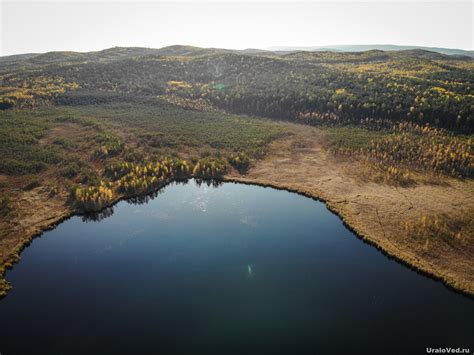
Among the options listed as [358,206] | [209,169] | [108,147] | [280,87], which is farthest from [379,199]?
[280,87]

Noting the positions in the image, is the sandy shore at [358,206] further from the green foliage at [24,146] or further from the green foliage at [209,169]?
the green foliage at [24,146]

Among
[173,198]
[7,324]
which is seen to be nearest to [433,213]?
[173,198]

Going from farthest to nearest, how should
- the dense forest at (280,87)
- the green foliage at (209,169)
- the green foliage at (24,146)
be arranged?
the dense forest at (280,87) → the green foliage at (209,169) → the green foliage at (24,146)

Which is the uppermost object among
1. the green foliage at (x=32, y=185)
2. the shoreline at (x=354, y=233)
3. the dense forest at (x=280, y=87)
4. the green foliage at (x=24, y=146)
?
the dense forest at (x=280, y=87)

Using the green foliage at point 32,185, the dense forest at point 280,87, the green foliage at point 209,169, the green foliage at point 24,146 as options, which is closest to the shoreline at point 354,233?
the green foliage at point 209,169

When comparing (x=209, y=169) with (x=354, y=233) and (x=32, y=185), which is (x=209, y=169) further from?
(x=32, y=185)

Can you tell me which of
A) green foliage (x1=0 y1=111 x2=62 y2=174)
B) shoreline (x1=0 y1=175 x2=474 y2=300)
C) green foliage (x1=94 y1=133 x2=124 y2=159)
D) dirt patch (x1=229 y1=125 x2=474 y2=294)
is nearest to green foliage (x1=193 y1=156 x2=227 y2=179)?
dirt patch (x1=229 y1=125 x2=474 y2=294)

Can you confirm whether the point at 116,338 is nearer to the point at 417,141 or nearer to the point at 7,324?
the point at 7,324

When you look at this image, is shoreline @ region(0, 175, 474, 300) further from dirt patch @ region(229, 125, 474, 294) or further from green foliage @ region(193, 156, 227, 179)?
green foliage @ region(193, 156, 227, 179)
